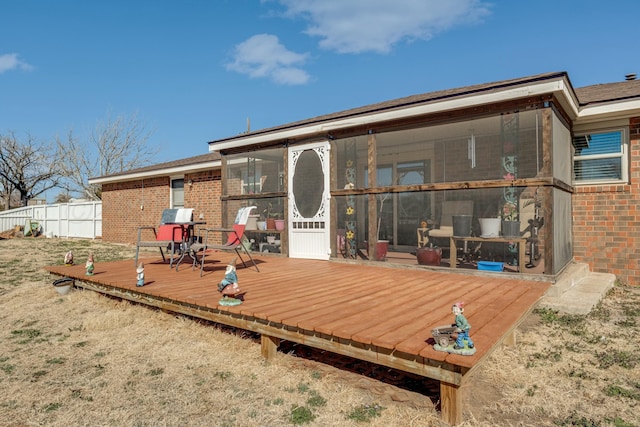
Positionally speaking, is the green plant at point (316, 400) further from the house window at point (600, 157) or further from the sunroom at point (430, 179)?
the house window at point (600, 157)

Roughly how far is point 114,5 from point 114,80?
13819 millimetres

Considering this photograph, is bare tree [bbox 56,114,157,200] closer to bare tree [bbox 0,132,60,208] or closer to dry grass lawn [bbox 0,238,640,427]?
bare tree [bbox 0,132,60,208]

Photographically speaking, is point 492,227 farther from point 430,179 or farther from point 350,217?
point 430,179

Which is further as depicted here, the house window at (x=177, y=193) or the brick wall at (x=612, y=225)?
the house window at (x=177, y=193)

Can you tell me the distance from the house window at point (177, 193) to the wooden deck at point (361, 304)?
6143mm

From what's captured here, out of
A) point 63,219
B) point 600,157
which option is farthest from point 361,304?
point 63,219

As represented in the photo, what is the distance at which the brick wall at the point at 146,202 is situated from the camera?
11.2m

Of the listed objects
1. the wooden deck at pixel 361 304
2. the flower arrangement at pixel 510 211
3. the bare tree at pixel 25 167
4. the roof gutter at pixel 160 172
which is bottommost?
the wooden deck at pixel 361 304

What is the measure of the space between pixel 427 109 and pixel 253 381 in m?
4.40

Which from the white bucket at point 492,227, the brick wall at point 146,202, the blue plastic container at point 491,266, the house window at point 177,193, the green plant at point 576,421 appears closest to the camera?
the green plant at point 576,421

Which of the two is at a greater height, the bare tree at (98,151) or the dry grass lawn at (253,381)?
the bare tree at (98,151)

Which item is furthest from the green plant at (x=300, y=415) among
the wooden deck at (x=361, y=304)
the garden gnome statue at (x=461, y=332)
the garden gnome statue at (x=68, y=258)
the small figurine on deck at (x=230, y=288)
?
the garden gnome statue at (x=68, y=258)

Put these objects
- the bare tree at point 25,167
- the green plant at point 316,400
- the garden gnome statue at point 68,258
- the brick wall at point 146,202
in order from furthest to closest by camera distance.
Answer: the bare tree at point 25,167 → the brick wall at point 146,202 → the garden gnome statue at point 68,258 → the green plant at point 316,400

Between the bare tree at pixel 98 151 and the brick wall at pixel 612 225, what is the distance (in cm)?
3051
